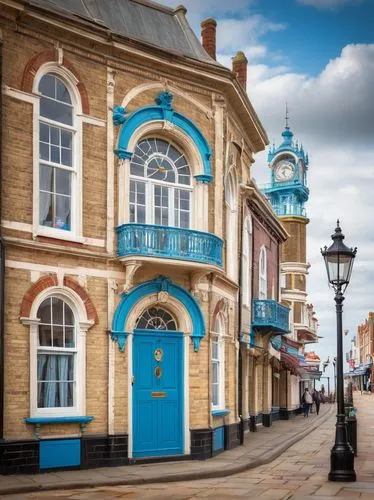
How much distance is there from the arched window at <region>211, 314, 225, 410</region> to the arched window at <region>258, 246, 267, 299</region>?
10.0 metres

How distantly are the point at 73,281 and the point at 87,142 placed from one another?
9.67 feet

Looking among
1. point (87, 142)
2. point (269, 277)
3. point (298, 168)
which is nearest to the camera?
point (87, 142)

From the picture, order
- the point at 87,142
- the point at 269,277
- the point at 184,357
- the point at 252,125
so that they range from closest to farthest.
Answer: the point at 87,142 < the point at 184,357 < the point at 252,125 < the point at 269,277

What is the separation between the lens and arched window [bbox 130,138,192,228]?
19.4m

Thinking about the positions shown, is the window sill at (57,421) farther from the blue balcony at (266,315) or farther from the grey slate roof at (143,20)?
the blue balcony at (266,315)

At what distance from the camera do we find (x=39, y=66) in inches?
677

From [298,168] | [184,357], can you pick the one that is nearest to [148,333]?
[184,357]

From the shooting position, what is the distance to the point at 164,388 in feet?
63.4

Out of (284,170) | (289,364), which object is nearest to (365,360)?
(284,170)

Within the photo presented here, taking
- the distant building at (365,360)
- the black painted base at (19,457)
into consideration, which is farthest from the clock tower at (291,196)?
the black painted base at (19,457)

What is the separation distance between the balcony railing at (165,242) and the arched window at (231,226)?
3378 millimetres

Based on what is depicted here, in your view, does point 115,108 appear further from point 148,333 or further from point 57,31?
point 148,333

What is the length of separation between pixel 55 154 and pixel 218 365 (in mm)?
7188

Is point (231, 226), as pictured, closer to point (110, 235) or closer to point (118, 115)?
point (110, 235)
